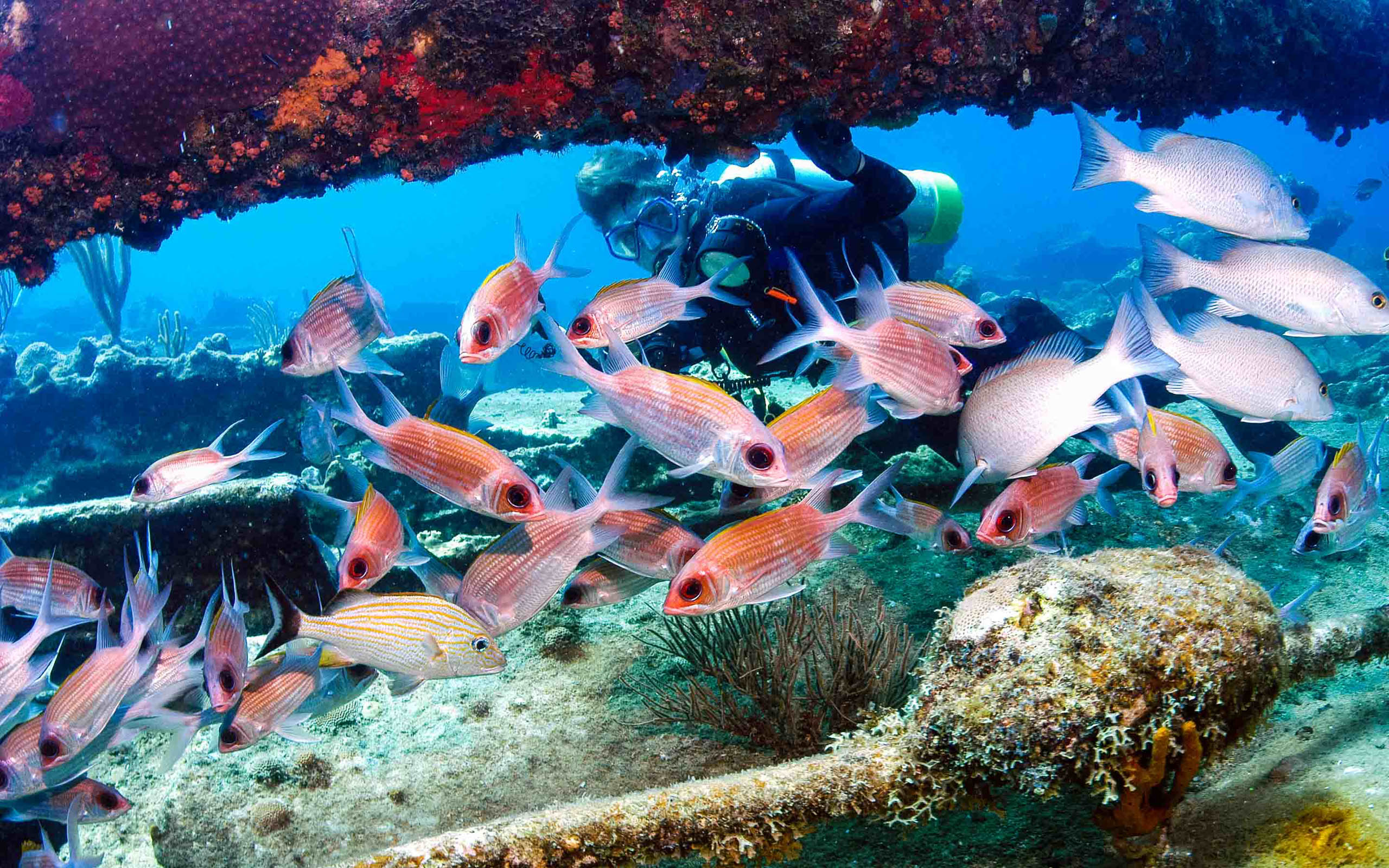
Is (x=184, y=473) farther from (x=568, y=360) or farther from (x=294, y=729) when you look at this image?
(x=568, y=360)

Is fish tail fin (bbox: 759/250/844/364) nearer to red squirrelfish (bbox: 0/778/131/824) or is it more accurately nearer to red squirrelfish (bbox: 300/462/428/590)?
red squirrelfish (bbox: 300/462/428/590)

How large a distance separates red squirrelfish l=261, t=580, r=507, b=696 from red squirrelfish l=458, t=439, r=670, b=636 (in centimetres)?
13

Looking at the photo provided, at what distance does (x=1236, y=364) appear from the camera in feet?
9.25

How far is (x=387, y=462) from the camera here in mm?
2777

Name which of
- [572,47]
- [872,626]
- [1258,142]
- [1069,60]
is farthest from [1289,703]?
[1258,142]

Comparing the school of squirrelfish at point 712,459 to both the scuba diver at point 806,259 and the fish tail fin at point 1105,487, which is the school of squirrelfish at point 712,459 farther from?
the scuba diver at point 806,259

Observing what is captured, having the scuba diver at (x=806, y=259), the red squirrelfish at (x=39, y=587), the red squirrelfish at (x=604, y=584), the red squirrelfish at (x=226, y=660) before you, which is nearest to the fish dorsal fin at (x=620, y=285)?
the scuba diver at (x=806, y=259)

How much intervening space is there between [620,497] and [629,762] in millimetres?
1502

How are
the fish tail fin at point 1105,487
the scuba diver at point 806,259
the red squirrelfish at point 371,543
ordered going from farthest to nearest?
1. the scuba diver at point 806,259
2. the fish tail fin at point 1105,487
3. the red squirrelfish at point 371,543

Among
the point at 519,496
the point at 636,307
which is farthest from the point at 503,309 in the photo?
the point at 519,496

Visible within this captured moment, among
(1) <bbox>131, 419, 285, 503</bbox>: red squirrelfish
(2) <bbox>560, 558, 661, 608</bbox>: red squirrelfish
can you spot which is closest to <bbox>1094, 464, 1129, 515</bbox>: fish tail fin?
(2) <bbox>560, 558, 661, 608</bbox>: red squirrelfish

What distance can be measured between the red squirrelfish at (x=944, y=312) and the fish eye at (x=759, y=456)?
107cm

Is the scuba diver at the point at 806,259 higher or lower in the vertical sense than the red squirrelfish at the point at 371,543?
higher

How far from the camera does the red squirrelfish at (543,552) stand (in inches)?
100
